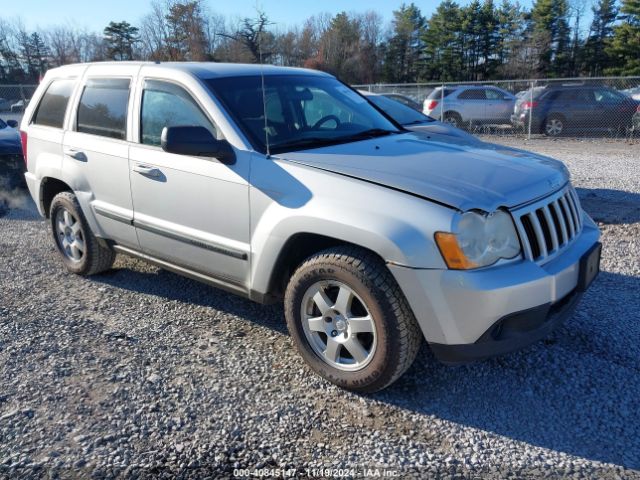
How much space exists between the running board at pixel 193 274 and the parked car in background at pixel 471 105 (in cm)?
1444

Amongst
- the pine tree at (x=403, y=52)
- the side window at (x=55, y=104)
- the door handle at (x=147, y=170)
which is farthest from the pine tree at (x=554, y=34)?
the door handle at (x=147, y=170)

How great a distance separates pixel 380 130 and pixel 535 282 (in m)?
1.86

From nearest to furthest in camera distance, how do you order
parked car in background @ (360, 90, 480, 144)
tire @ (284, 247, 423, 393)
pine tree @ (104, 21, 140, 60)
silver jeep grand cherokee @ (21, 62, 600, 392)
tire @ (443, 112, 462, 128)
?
1. silver jeep grand cherokee @ (21, 62, 600, 392)
2. tire @ (284, 247, 423, 393)
3. parked car in background @ (360, 90, 480, 144)
4. tire @ (443, 112, 462, 128)
5. pine tree @ (104, 21, 140, 60)

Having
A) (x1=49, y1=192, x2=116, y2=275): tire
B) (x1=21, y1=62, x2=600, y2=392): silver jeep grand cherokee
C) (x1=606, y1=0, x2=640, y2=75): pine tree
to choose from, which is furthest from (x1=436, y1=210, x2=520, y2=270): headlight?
(x1=606, y1=0, x2=640, y2=75): pine tree

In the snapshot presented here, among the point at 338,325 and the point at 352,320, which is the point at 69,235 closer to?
the point at 338,325

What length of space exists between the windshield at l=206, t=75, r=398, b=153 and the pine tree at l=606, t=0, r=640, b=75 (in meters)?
47.7

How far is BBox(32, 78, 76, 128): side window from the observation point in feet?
16.3

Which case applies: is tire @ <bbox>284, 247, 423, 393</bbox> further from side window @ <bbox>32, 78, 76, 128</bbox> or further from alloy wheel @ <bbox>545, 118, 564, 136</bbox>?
alloy wheel @ <bbox>545, 118, 564, 136</bbox>

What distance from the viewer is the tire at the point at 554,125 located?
1636 centimetres

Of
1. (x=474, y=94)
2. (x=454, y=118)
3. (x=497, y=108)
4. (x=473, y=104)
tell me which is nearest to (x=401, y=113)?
(x=454, y=118)

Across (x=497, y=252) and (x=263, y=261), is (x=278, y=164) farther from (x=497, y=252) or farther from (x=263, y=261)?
(x=497, y=252)

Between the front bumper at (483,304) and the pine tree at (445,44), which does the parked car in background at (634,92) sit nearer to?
the front bumper at (483,304)

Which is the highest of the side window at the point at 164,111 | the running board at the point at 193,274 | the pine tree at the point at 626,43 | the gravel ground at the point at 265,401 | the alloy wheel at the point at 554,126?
the pine tree at the point at 626,43

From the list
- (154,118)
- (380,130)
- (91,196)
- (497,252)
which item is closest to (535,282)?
(497,252)
